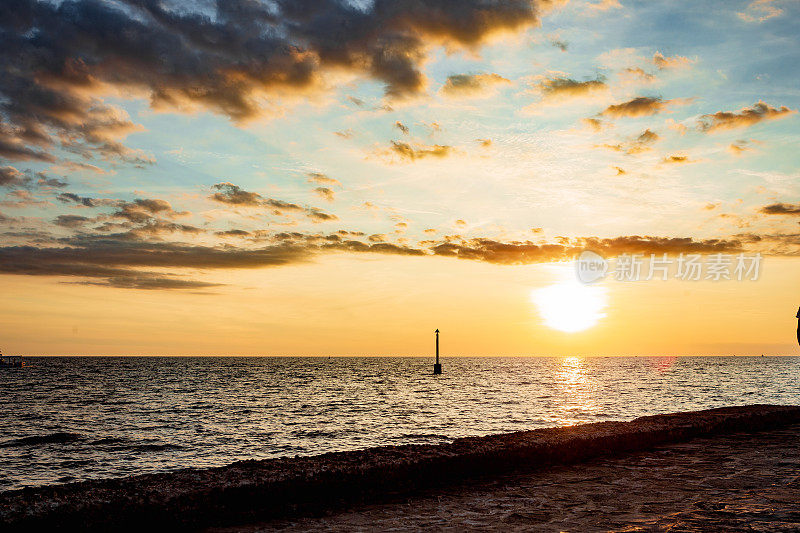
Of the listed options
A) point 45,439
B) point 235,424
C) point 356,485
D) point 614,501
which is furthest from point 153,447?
point 614,501

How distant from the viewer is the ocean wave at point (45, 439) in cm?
2930

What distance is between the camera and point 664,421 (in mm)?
9922

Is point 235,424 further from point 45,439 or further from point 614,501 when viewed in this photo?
point 614,501

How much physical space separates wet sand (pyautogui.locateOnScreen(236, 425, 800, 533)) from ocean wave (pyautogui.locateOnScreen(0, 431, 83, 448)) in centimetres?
2989

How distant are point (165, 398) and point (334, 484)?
61.2 m

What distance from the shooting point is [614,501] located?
19.0 feet

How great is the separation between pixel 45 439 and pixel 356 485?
3105 centimetres

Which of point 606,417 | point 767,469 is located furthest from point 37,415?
point 767,469

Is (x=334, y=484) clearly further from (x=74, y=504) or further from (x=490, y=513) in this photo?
(x=74, y=504)

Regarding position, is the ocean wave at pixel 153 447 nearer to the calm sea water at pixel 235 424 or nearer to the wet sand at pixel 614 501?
the calm sea water at pixel 235 424

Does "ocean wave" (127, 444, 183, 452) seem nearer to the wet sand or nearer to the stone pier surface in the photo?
the stone pier surface

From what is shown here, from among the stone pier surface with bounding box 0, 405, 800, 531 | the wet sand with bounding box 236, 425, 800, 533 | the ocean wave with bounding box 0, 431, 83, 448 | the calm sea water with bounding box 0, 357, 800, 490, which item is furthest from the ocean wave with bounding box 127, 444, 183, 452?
the wet sand with bounding box 236, 425, 800, 533

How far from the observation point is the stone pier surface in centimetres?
495

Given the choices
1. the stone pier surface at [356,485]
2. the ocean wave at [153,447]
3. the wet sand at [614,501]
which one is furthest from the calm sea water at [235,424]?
the wet sand at [614,501]
